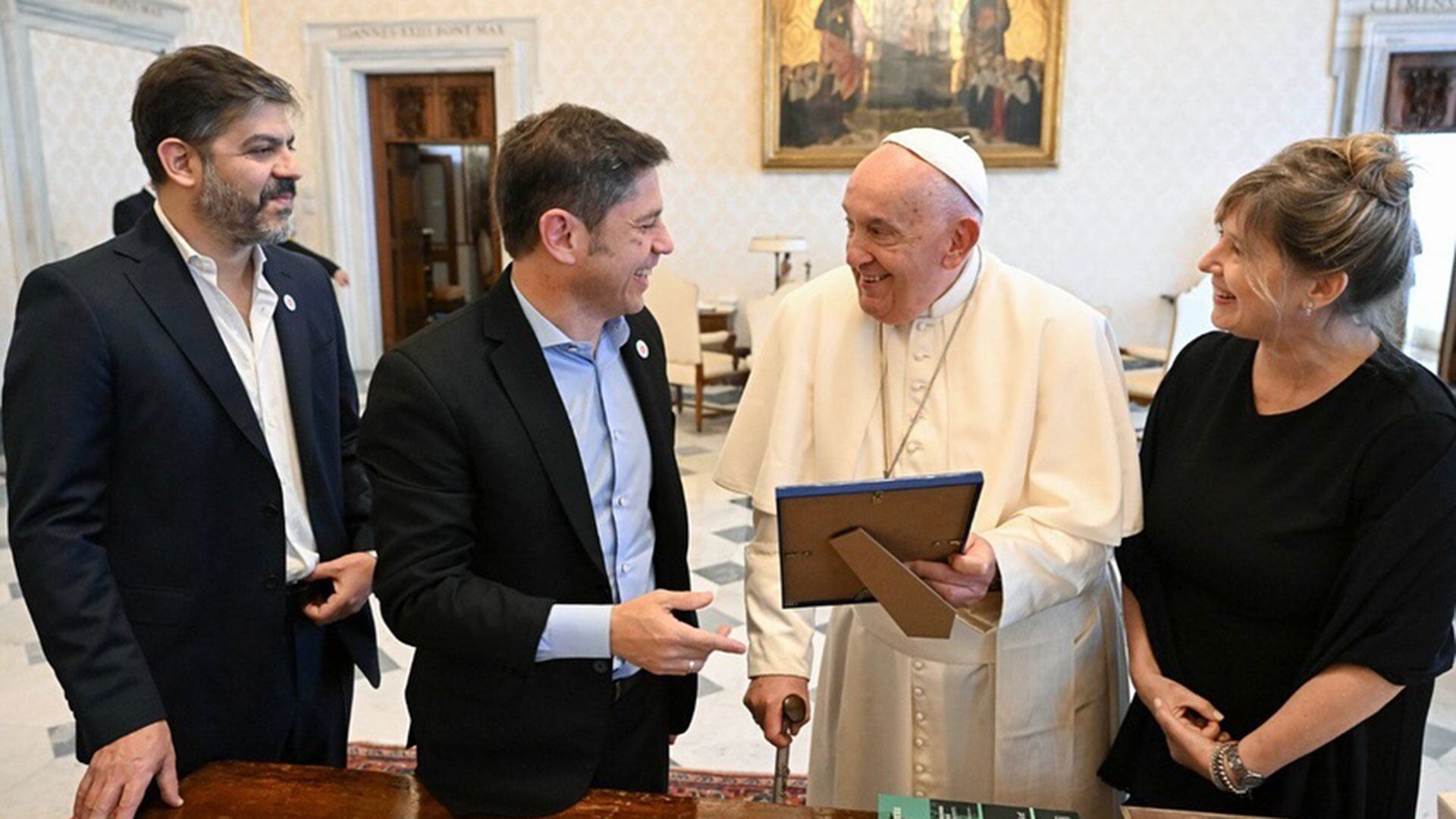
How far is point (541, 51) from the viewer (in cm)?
978

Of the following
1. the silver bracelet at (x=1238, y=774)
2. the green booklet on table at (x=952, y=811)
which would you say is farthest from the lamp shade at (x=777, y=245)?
the green booklet on table at (x=952, y=811)

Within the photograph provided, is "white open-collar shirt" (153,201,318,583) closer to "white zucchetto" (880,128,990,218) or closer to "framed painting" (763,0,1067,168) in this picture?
"white zucchetto" (880,128,990,218)

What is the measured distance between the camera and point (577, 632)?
1458mm

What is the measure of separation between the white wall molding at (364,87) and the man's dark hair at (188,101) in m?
8.25

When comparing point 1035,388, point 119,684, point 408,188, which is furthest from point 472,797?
point 408,188

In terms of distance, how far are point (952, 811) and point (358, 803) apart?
3.06 ft

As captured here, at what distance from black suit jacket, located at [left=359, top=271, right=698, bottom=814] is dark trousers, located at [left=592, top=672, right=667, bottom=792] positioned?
15 cm

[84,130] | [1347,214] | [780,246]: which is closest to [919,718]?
[1347,214]

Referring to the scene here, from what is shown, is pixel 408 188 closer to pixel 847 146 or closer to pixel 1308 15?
pixel 847 146

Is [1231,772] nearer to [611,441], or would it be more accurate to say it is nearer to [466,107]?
[611,441]

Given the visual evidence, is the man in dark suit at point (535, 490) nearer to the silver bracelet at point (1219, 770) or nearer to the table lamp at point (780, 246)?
the silver bracelet at point (1219, 770)

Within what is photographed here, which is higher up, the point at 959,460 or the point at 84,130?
the point at 84,130

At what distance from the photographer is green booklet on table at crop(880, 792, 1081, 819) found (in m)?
1.50

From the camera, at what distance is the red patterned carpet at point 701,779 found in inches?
127
